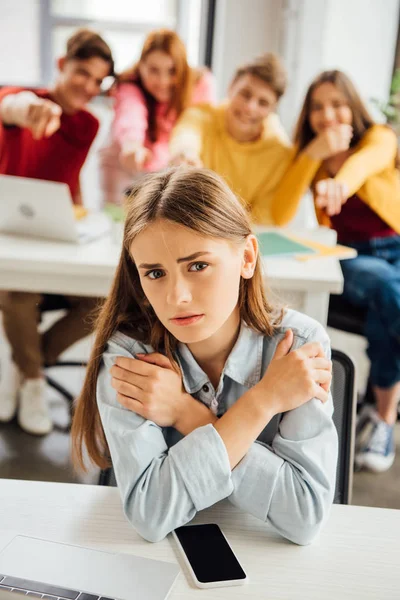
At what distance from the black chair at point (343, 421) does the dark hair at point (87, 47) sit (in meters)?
1.64

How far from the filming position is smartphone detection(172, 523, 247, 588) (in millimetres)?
771

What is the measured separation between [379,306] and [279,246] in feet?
1.32

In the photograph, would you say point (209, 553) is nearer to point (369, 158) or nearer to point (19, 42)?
point (369, 158)

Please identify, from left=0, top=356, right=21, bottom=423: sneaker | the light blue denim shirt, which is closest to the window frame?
left=0, top=356, right=21, bottom=423: sneaker

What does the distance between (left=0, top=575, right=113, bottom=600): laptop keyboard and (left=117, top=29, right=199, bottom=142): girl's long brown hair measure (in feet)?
7.40

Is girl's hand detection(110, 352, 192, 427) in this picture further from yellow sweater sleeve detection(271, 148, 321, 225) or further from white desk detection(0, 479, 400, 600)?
yellow sweater sleeve detection(271, 148, 321, 225)

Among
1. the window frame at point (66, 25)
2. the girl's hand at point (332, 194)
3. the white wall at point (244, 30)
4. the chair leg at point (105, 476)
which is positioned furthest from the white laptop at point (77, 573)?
the window frame at point (66, 25)

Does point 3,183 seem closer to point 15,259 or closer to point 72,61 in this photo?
point 15,259

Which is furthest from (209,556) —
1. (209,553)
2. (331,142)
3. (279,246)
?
(331,142)

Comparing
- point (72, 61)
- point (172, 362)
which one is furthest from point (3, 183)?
point (172, 362)

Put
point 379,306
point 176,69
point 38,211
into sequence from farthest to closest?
point 176,69, point 379,306, point 38,211

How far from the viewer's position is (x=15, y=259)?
193 cm

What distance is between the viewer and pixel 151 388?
0.97 meters

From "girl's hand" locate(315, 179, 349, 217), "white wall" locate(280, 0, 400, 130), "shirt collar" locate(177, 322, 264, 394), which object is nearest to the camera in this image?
"shirt collar" locate(177, 322, 264, 394)
